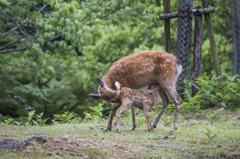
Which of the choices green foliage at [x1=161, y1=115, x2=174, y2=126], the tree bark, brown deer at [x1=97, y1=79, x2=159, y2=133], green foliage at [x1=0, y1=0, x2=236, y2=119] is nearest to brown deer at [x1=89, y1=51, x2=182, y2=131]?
brown deer at [x1=97, y1=79, x2=159, y2=133]

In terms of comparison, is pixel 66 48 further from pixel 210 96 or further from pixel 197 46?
pixel 210 96

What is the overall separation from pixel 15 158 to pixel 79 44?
757 cm

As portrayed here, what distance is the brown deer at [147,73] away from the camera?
6332mm

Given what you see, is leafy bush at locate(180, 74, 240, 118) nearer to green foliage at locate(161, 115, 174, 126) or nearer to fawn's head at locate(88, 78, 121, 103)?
green foliage at locate(161, 115, 174, 126)

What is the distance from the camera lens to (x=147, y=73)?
21.1 feet

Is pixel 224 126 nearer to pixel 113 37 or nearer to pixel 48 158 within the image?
pixel 48 158

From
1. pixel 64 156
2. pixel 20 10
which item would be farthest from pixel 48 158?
pixel 20 10

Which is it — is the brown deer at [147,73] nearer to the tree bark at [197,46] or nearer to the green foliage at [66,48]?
the green foliage at [66,48]

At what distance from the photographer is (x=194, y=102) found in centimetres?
800

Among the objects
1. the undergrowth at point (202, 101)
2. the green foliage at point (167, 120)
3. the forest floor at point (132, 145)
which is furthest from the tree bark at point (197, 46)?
the forest floor at point (132, 145)

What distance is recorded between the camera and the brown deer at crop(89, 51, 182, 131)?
6.33 m

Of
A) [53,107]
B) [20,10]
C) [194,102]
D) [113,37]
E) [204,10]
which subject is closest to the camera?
[194,102]

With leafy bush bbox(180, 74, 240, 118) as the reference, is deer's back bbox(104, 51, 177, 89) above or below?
above

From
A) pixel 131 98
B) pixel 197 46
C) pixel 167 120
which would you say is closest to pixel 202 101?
pixel 167 120
